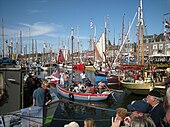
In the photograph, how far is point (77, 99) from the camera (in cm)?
1903

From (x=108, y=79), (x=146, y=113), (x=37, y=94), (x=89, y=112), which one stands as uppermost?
(x=146, y=113)

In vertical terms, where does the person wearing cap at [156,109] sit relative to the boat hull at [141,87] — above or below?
above

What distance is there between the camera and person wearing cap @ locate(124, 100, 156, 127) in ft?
10.7

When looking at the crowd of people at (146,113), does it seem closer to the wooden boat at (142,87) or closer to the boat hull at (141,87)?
the wooden boat at (142,87)

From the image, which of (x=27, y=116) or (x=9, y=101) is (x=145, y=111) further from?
(x=9, y=101)

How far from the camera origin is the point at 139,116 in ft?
11.8

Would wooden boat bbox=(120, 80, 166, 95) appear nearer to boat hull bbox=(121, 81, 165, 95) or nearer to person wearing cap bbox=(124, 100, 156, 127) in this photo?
boat hull bbox=(121, 81, 165, 95)

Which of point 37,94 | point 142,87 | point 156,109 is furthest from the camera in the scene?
point 142,87

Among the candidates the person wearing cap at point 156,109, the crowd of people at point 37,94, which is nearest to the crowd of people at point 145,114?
the person wearing cap at point 156,109

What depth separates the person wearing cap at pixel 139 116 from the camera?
10.7 feet

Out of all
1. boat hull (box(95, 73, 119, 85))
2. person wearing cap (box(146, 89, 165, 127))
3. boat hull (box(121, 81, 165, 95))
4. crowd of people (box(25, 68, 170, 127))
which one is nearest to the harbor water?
boat hull (box(121, 81, 165, 95))

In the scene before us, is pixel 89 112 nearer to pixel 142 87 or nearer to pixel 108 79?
pixel 142 87

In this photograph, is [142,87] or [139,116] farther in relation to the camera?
[142,87]

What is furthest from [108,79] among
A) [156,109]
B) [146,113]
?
[146,113]
